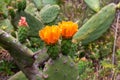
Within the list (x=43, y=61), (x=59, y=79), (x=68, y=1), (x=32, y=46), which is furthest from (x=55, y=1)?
(x=59, y=79)

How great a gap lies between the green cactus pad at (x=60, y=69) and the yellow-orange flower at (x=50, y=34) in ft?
0.67

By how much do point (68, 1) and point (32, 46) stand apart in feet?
5.63

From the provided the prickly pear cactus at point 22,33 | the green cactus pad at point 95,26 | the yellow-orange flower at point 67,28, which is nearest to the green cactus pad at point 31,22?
the green cactus pad at point 95,26

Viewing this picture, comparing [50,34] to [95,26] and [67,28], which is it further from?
[95,26]

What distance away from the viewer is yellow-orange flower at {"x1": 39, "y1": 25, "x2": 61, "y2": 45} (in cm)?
210

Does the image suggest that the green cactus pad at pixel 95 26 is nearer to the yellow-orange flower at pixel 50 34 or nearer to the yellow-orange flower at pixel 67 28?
the yellow-orange flower at pixel 67 28

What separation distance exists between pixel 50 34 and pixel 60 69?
0.35m

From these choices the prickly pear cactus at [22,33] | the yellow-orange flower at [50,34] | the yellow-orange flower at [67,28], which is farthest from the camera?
the prickly pear cactus at [22,33]

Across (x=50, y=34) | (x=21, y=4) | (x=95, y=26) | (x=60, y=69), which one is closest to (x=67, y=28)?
(x=50, y=34)

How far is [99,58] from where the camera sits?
4320 millimetres

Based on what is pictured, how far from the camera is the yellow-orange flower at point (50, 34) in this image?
2096mm

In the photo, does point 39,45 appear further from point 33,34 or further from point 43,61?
point 43,61

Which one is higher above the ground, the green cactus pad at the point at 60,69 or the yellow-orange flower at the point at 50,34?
the yellow-orange flower at the point at 50,34

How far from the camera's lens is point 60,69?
237 cm
